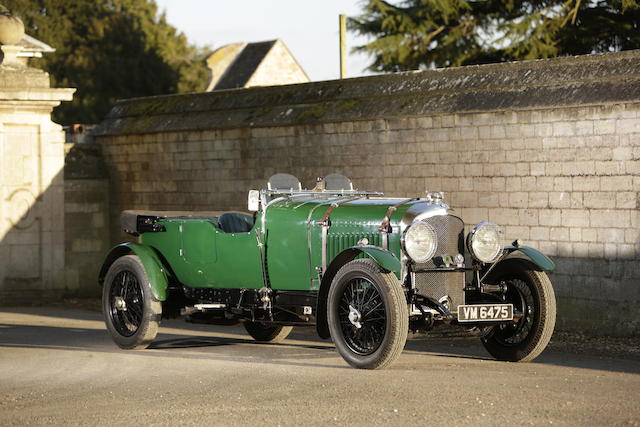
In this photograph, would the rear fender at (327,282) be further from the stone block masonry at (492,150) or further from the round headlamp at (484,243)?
the stone block masonry at (492,150)

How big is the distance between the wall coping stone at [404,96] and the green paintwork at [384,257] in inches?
163

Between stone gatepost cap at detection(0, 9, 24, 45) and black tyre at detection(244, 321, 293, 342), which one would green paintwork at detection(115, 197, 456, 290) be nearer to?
black tyre at detection(244, 321, 293, 342)

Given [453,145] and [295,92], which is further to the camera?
[295,92]

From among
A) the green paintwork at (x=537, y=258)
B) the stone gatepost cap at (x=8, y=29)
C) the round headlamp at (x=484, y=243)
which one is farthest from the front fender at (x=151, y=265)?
the stone gatepost cap at (x=8, y=29)

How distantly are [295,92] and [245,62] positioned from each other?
1695 inches

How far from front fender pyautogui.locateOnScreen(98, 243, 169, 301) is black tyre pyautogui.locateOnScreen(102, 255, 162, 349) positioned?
0.04 metres

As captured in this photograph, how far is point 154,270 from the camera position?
1108 centimetres

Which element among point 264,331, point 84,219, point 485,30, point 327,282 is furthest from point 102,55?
point 327,282

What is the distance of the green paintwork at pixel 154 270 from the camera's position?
10938 millimetres

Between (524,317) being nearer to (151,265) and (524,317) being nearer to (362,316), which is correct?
(362,316)

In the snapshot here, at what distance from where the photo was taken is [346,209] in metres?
9.91

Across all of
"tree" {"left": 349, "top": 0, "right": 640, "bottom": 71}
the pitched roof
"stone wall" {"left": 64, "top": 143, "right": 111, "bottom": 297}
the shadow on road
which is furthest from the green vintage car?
the pitched roof

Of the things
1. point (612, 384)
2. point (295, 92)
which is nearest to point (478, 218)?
point (295, 92)

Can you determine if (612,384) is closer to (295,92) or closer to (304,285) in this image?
(304,285)
